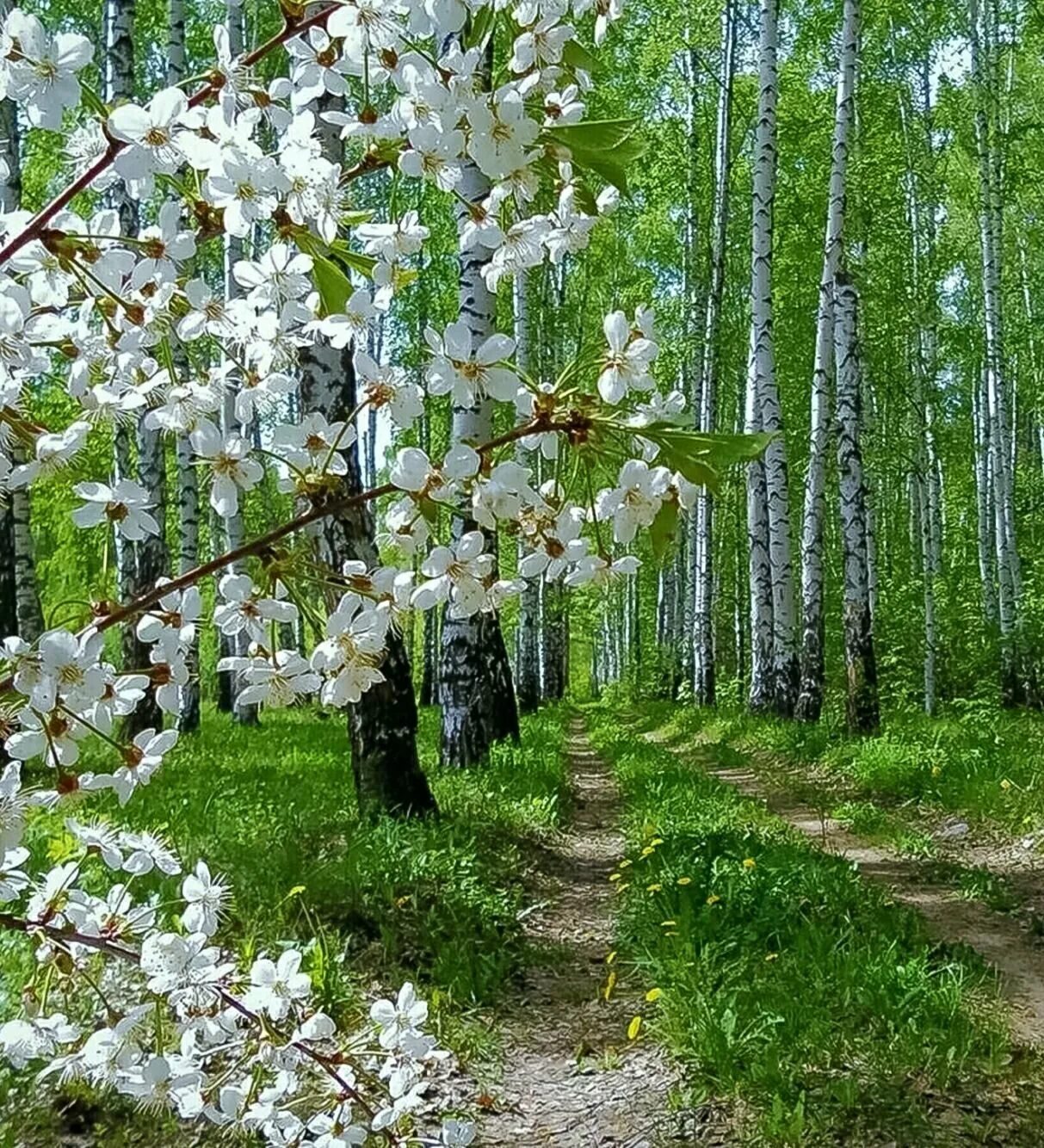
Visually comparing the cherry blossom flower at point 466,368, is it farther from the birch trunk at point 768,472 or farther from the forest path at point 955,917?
the birch trunk at point 768,472

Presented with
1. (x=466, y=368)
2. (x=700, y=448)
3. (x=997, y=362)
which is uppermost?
(x=997, y=362)

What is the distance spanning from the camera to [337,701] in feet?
3.96

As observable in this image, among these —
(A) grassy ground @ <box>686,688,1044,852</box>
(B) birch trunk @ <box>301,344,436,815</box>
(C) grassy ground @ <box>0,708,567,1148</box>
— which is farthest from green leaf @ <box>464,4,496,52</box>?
(A) grassy ground @ <box>686,688,1044,852</box>

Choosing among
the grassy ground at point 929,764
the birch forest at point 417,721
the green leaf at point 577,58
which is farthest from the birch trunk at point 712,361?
the green leaf at point 577,58

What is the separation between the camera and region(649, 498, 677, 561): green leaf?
112 cm

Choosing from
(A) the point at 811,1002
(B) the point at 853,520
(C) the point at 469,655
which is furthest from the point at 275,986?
(B) the point at 853,520

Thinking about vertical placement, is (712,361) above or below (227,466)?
above

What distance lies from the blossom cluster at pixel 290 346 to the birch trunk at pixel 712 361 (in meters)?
13.1

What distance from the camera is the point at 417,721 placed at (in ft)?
20.0

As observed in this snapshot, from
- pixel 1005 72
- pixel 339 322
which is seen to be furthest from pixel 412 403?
pixel 1005 72

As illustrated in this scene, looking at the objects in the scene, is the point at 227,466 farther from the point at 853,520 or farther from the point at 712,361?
the point at 712,361

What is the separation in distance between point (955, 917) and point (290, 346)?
481cm

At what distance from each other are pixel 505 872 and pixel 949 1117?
278 centimetres

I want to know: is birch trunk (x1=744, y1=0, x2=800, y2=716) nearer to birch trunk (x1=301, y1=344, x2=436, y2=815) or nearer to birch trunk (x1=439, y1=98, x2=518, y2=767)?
birch trunk (x1=439, y1=98, x2=518, y2=767)
